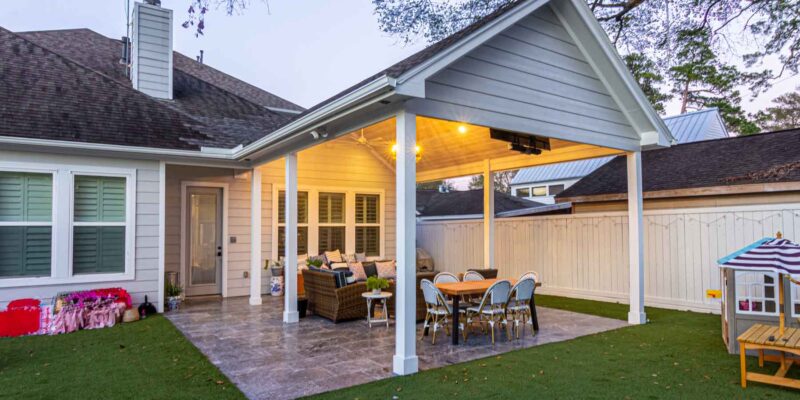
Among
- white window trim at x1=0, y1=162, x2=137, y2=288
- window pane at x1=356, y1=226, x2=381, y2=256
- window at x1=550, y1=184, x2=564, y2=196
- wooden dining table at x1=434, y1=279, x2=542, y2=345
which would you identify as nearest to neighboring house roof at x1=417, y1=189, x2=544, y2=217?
window at x1=550, y1=184, x2=564, y2=196

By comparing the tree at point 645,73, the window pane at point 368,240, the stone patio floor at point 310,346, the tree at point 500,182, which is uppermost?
the tree at point 645,73

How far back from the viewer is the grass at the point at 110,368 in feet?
13.3

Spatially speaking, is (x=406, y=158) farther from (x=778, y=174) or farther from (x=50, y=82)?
(x=50, y=82)

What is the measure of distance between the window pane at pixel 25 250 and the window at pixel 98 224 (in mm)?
352

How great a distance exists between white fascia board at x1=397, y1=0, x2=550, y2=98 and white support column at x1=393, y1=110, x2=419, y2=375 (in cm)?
34

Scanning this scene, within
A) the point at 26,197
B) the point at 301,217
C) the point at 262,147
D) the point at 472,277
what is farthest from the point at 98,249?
the point at 472,277

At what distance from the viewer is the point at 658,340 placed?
5.91 metres

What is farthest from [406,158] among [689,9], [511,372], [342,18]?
[689,9]

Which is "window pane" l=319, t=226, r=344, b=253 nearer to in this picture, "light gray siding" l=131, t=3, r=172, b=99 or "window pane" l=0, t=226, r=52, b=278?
"light gray siding" l=131, t=3, r=172, b=99

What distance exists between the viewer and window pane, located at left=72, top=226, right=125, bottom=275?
7289mm

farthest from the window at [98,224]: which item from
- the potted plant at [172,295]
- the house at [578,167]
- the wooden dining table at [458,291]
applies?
the house at [578,167]

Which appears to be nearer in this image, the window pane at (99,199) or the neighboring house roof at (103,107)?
the neighboring house roof at (103,107)

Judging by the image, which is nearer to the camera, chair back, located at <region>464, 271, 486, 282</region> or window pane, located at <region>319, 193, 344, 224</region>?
chair back, located at <region>464, 271, 486, 282</region>

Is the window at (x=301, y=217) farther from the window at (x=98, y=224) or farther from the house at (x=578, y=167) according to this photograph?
the house at (x=578, y=167)
